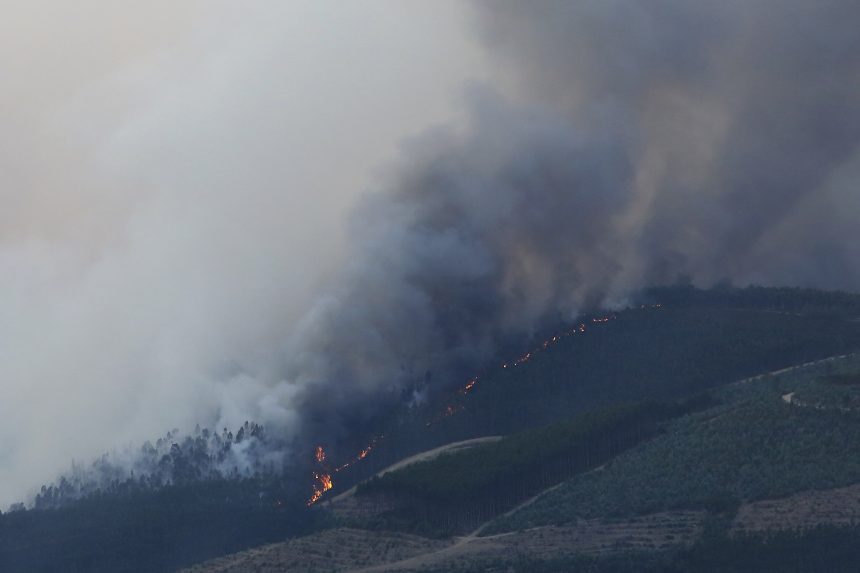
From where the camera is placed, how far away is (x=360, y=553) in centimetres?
10781

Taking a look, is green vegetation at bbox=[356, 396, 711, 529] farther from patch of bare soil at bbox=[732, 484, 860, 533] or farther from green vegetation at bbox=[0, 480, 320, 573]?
patch of bare soil at bbox=[732, 484, 860, 533]

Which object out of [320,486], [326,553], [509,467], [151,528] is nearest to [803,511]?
[509,467]

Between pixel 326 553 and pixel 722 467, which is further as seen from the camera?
pixel 722 467

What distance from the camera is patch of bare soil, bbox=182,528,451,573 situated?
10656 cm

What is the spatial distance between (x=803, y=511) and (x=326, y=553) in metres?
23.2

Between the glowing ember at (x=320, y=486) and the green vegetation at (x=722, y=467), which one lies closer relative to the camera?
the green vegetation at (x=722, y=467)

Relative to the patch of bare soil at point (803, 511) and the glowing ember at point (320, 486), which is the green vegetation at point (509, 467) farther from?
the patch of bare soil at point (803, 511)

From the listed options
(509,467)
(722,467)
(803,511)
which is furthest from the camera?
(509,467)

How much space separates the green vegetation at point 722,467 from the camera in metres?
106

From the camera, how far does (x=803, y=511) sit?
104m

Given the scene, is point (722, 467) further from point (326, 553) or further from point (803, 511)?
point (326, 553)

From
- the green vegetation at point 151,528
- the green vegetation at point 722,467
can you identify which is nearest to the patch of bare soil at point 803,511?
the green vegetation at point 722,467

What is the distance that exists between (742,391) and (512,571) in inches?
1031

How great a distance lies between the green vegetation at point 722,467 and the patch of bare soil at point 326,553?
4.27 metres
